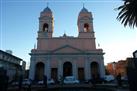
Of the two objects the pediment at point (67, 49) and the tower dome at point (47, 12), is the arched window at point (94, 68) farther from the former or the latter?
the tower dome at point (47, 12)

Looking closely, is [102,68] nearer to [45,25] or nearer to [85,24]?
[85,24]

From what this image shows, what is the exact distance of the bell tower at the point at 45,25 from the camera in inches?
2058

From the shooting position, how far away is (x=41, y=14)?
54.6 meters

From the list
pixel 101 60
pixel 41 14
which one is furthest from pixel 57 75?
pixel 41 14

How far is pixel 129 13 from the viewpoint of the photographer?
65.7 ft

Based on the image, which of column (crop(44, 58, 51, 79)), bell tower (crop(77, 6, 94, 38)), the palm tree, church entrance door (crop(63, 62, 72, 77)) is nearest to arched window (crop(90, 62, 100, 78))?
church entrance door (crop(63, 62, 72, 77))

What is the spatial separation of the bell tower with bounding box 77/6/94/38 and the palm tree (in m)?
30.1

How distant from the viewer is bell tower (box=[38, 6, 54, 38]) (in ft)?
172

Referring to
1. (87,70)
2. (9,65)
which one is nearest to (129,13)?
(87,70)

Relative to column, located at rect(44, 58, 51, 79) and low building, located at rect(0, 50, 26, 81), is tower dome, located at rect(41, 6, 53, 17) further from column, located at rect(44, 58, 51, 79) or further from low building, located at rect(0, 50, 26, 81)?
A: low building, located at rect(0, 50, 26, 81)

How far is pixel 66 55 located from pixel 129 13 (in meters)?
30.5

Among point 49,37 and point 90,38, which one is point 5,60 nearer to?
point 49,37

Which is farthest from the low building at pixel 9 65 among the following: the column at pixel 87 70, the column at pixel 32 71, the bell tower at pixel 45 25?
the column at pixel 87 70

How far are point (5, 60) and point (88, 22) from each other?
2890 cm
